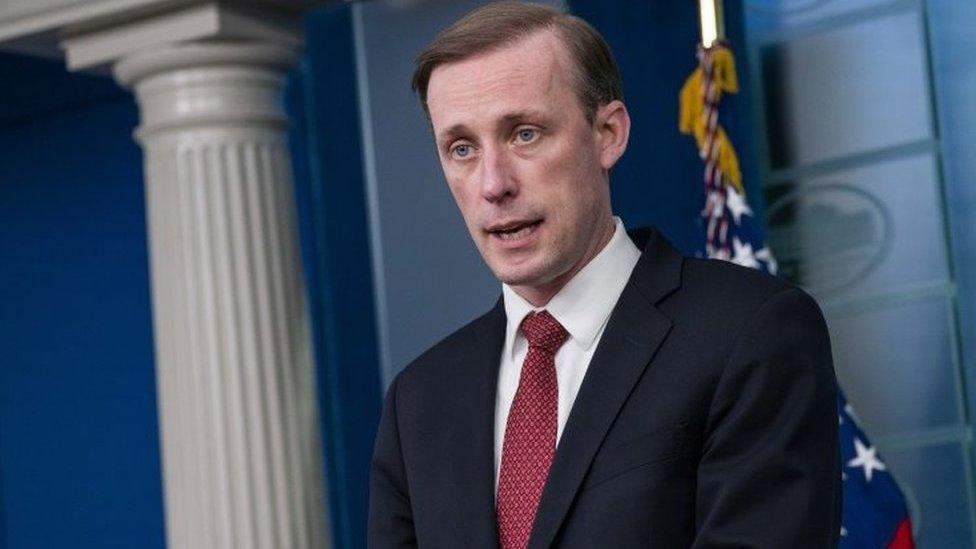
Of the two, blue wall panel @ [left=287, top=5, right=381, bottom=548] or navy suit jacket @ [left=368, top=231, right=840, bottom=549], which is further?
blue wall panel @ [left=287, top=5, right=381, bottom=548]

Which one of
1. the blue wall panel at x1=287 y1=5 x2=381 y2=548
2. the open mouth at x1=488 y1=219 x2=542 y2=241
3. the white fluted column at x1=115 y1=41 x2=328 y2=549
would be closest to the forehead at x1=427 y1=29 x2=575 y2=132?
the open mouth at x1=488 y1=219 x2=542 y2=241

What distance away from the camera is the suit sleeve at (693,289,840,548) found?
1583 mm

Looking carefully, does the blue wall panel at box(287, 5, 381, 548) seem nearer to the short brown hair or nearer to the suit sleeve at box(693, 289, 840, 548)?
the short brown hair

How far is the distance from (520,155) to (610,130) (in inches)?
5.7

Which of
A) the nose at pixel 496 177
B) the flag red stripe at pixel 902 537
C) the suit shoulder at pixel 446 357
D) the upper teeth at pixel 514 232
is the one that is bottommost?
the flag red stripe at pixel 902 537

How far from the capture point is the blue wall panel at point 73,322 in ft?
16.2

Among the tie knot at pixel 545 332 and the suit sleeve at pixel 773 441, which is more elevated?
the tie knot at pixel 545 332

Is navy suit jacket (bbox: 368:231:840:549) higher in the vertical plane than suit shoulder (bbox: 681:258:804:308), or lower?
lower

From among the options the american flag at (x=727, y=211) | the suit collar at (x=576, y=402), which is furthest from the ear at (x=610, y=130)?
the american flag at (x=727, y=211)

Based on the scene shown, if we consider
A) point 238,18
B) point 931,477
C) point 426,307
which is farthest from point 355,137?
point 931,477

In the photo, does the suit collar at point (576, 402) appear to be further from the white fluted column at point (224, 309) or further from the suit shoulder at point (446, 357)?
the white fluted column at point (224, 309)

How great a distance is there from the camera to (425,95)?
1.79 metres

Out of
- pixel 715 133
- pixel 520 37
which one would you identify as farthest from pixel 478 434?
pixel 715 133

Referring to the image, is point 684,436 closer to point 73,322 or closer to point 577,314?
point 577,314
